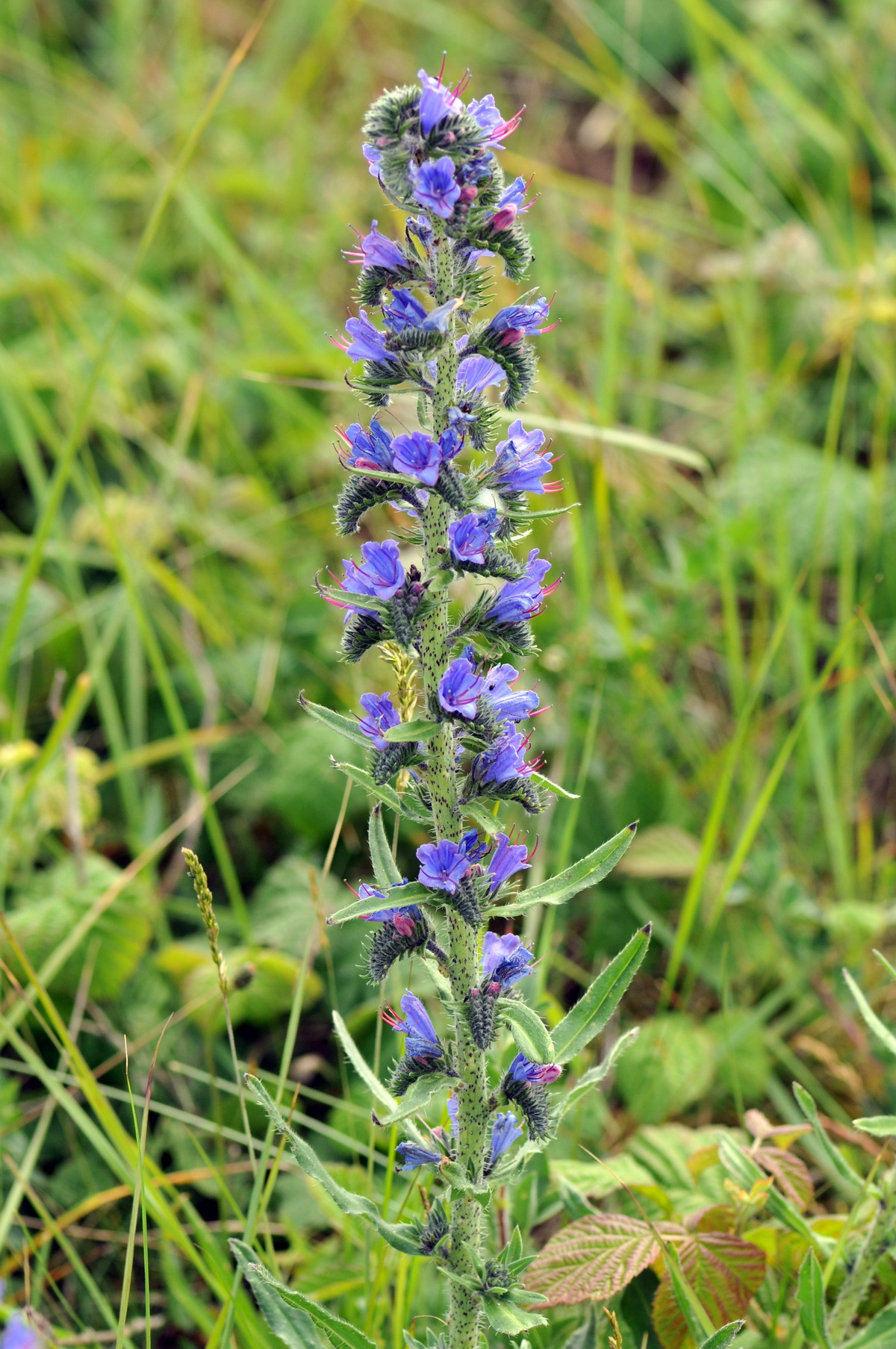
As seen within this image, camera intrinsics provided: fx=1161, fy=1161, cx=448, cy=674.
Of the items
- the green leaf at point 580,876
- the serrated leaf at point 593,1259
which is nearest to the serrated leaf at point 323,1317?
the serrated leaf at point 593,1259

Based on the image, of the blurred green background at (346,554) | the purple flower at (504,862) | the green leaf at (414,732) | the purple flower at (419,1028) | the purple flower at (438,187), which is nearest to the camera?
the purple flower at (438,187)

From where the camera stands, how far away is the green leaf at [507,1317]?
2203mm

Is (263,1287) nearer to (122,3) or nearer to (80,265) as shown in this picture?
(80,265)

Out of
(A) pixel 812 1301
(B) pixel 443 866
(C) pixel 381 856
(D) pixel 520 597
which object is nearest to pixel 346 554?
(C) pixel 381 856

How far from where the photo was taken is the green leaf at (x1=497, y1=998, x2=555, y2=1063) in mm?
2195

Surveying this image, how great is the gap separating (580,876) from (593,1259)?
1.00 meters

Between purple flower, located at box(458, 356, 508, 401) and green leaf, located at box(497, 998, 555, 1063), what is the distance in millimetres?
1193

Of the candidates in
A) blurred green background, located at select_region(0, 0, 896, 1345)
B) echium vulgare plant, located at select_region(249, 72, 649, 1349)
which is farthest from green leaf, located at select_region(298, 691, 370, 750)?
blurred green background, located at select_region(0, 0, 896, 1345)

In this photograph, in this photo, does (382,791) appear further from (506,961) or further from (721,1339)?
(721,1339)

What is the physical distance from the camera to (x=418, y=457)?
2.09 meters

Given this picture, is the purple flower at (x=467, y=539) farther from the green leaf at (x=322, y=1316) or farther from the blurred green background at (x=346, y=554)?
the green leaf at (x=322, y=1316)

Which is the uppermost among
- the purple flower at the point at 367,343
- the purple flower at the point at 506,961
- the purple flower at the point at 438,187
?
the purple flower at the point at 438,187

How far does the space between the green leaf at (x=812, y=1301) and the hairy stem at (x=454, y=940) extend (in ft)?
2.25

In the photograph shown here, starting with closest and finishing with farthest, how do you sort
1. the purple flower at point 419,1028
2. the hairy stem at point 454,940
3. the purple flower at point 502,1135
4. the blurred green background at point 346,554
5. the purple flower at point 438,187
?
the purple flower at point 438,187, the hairy stem at point 454,940, the purple flower at point 419,1028, the purple flower at point 502,1135, the blurred green background at point 346,554
